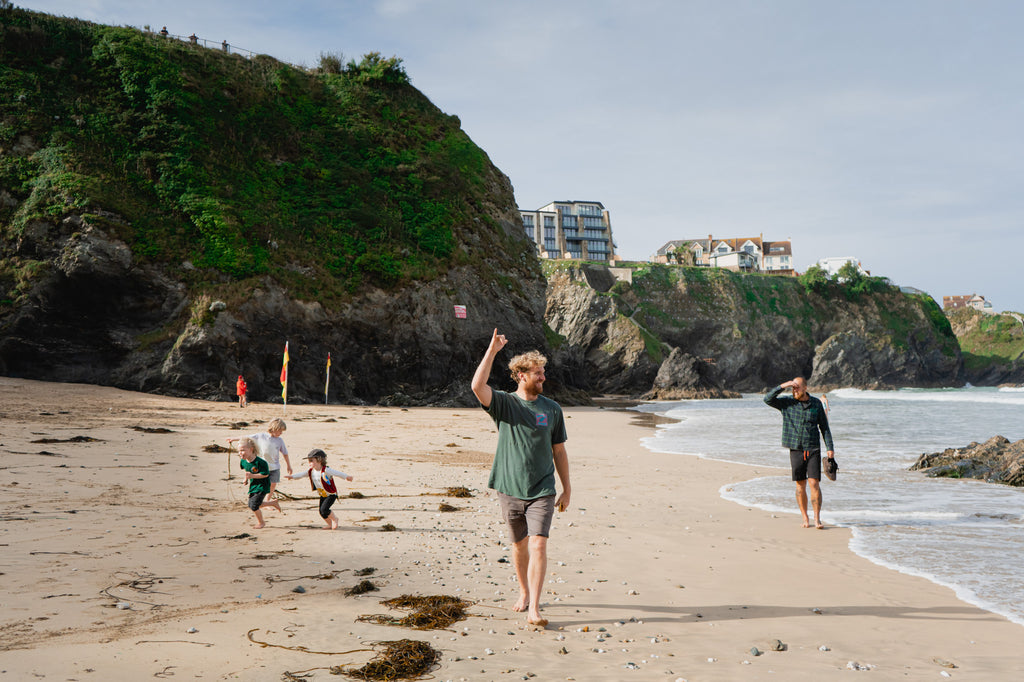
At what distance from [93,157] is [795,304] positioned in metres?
79.7

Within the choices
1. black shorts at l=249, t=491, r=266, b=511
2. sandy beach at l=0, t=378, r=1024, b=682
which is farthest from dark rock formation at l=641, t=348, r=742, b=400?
black shorts at l=249, t=491, r=266, b=511

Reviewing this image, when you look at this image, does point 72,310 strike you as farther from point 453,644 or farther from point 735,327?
point 735,327

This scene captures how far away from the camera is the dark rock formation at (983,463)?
42.7 feet

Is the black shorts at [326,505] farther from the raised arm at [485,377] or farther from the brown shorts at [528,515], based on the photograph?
the raised arm at [485,377]

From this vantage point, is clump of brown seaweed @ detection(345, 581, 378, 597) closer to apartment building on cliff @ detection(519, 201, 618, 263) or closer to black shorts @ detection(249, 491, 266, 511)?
black shorts @ detection(249, 491, 266, 511)

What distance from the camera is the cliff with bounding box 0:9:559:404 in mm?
27672

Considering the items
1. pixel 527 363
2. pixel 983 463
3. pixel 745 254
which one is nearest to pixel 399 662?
pixel 527 363

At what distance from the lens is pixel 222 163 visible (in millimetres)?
34188

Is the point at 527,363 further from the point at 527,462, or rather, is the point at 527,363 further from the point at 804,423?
the point at 804,423

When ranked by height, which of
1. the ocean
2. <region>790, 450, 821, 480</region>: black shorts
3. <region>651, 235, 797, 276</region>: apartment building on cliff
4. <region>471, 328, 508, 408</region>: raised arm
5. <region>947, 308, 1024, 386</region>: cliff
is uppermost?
<region>651, 235, 797, 276</region>: apartment building on cliff

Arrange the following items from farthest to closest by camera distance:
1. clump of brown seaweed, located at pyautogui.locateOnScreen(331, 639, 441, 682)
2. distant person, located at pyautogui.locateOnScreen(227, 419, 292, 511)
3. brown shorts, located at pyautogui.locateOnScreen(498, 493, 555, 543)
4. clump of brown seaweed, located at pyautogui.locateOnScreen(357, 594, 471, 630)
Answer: distant person, located at pyautogui.locateOnScreen(227, 419, 292, 511), brown shorts, located at pyautogui.locateOnScreen(498, 493, 555, 543), clump of brown seaweed, located at pyautogui.locateOnScreen(357, 594, 471, 630), clump of brown seaweed, located at pyautogui.locateOnScreen(331, 639, 441, 682)

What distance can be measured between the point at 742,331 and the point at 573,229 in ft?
211

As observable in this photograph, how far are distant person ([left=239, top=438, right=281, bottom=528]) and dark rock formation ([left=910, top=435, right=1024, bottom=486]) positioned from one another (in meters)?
13.1

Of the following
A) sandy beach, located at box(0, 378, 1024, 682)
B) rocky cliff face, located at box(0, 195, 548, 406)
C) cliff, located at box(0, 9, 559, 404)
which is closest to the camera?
sandy beach, located at box(0, 378, 1024, 682)
